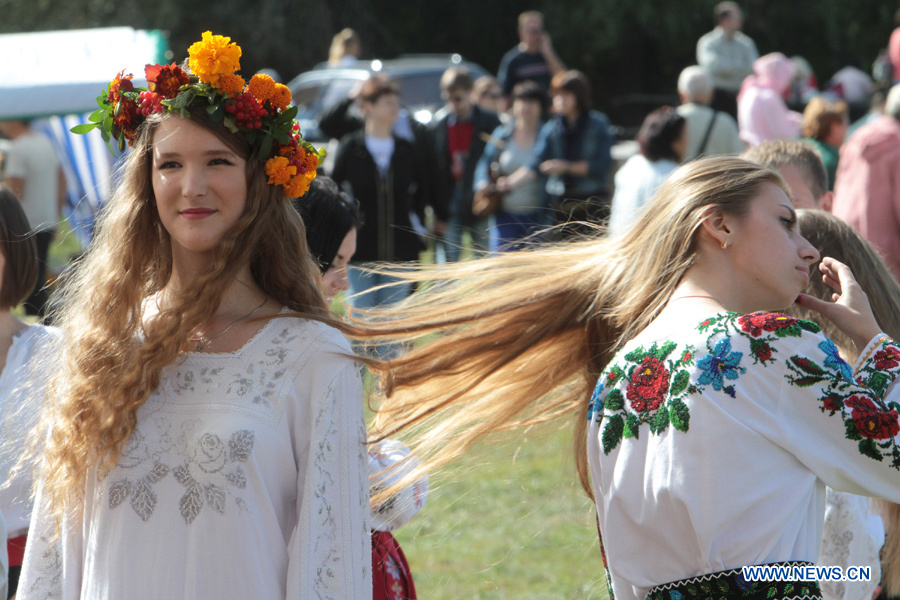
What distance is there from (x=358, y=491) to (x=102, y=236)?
862 millimetres

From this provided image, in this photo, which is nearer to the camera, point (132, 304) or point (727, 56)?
point (132, 304)

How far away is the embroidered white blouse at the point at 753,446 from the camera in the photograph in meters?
2.03

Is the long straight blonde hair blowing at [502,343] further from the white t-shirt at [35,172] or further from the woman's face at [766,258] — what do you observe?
the white t-shirt at [35,172]

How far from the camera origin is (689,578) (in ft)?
6.91

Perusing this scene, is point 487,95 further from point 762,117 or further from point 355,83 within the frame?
point 355,83

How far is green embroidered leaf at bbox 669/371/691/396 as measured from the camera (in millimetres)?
2098

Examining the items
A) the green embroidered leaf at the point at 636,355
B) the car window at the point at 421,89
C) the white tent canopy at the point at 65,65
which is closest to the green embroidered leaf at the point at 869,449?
the green embroidered leaf at the point at 636,355

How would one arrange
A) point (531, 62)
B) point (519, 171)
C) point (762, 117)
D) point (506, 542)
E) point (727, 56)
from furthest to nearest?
point (531, 62) < point (727, 56) < point (762, 117) < point (519, 171) < point (506, 542)

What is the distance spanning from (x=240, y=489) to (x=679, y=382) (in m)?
0.91

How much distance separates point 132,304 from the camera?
7.38ft

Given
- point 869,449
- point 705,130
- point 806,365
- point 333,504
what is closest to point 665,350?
point 806,365

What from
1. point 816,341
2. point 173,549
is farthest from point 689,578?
point 173,549

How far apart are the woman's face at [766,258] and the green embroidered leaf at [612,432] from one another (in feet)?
1.25

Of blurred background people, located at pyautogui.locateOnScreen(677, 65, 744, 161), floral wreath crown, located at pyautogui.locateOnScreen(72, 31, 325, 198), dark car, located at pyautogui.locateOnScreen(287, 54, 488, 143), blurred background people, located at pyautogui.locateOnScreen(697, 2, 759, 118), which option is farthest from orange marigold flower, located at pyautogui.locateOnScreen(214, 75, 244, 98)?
dark car, located at pyautogui.locateOnScreen(287, 54, 488, 143)
